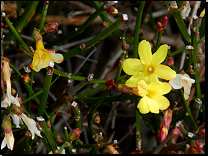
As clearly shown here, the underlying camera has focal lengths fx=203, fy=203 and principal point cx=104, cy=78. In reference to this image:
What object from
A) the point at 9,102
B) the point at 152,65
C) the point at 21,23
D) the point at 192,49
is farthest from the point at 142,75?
the point at 21,23

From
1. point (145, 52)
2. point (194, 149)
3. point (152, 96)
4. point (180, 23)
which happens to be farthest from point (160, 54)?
point (194, 149)

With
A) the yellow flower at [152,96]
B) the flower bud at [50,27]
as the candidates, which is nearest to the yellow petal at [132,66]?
the yellow flower at [152,96]

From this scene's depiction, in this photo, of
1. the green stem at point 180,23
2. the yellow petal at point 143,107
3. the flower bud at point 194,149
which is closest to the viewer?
the yellow petal at point 143,107

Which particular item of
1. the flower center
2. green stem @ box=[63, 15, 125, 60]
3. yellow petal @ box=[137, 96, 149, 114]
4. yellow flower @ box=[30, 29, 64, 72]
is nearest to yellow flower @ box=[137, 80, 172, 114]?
yellow petal @ box=[137, 96, 149, 114]

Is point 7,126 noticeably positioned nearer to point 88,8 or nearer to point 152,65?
point 152,65

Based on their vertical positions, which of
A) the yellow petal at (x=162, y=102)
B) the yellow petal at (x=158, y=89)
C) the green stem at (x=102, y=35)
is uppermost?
the green stem at (x=102, y=35)

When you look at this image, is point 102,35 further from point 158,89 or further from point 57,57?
point 158,89

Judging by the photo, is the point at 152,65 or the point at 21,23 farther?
the point at 21,23

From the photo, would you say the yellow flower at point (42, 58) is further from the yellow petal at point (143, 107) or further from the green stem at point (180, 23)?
the green stem at point (180, 23)
